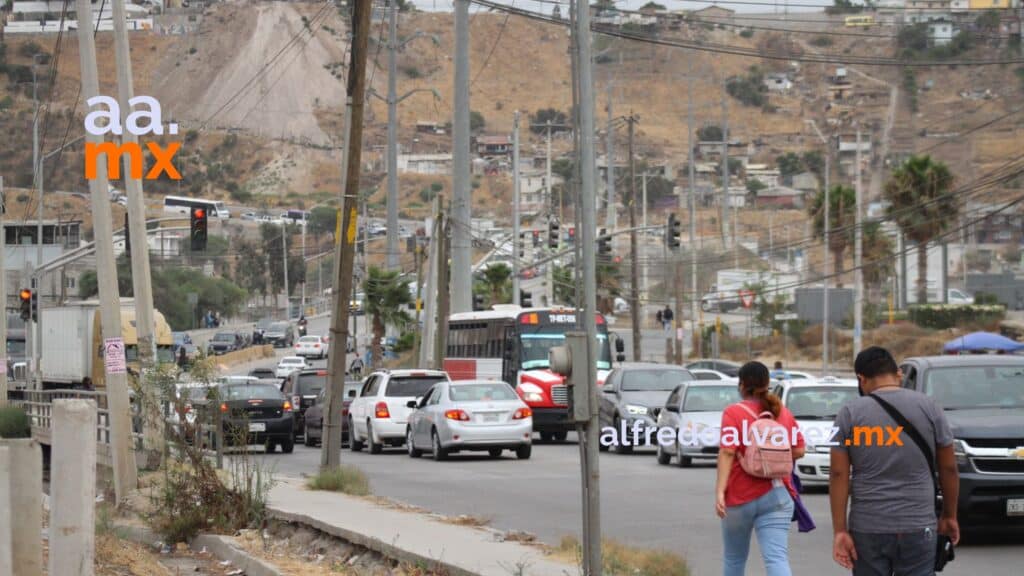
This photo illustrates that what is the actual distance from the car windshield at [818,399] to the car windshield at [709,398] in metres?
3.70

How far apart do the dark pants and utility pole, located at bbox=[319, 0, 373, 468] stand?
13961 millimetres

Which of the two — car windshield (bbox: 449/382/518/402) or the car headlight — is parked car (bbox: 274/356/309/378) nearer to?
the car headlight

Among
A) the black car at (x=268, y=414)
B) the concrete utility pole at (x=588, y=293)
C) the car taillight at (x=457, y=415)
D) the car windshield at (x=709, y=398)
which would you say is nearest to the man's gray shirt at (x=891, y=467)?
the concrete utility pole at (x=588, y=293)

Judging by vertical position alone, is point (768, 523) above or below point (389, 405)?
above

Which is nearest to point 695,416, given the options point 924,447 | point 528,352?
point 528,352

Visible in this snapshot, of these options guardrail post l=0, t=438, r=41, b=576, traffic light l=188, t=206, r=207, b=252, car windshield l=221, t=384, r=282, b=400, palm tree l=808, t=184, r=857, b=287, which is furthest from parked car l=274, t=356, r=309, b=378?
guardrail post l=0, t=438, r=41, b=576

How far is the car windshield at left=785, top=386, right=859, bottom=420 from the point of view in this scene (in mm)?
22578

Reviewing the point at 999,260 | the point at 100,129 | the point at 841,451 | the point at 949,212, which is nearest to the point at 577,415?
the point at 841,451

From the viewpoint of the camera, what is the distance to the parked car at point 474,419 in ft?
93.1

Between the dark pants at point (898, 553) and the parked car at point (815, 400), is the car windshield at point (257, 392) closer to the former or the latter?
the parked car at point (815, 400)

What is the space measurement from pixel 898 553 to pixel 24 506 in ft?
21.1

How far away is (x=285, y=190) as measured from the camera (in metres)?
175

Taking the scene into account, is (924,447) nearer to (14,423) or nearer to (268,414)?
(268,414)

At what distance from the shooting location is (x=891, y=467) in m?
7.90
